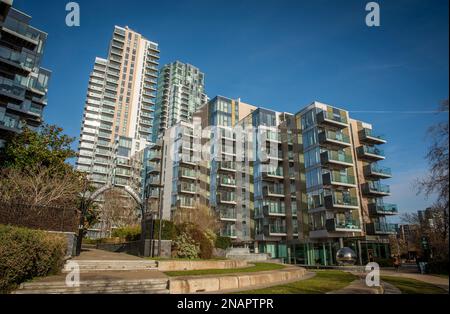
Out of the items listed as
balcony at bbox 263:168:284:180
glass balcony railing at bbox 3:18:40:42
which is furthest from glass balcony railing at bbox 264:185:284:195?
glass balcony railing at bbox 3:18:40:42

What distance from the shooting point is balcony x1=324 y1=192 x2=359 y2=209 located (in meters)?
38.1

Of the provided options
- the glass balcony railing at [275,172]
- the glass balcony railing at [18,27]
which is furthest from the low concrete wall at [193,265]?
the glass balcony railing at [18,27]

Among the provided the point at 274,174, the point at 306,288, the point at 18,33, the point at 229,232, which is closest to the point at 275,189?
the point at 274,174

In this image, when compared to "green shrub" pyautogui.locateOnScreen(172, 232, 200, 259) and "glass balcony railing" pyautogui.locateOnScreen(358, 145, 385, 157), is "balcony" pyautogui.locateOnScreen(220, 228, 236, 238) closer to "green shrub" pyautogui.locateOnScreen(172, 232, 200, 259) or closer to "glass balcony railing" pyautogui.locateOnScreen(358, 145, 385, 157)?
"glass balcony railing" pyautogui.locateOnScreen(358, 145, 385, 157)

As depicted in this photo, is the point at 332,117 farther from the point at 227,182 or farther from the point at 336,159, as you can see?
the point at 227,182

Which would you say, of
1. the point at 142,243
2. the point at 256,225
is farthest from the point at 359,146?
the point at 142,243

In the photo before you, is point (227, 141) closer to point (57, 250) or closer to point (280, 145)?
point (280, 145)

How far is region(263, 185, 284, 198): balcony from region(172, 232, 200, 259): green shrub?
2817 cm

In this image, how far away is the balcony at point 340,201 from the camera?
3809 centimetres

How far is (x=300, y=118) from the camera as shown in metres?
47.2

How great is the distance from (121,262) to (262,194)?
35499 millimetres

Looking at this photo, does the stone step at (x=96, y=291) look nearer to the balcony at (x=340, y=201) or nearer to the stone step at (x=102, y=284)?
the stone step at (x=102, y=284)

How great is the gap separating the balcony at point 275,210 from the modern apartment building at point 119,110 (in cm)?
5196

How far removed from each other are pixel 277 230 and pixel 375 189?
15912mm
